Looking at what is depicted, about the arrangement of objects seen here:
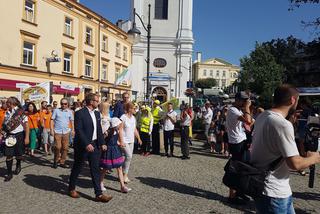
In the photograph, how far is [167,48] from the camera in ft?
177

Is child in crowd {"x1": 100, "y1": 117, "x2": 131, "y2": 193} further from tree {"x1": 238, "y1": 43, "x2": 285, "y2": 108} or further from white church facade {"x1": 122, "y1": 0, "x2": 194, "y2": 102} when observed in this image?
white church facade {"x1": 122, "y1": 0, "x2": 194, "y2": 102}

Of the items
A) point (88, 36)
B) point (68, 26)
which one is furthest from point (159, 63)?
point (68, 26)

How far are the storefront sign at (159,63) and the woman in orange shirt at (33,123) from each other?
139ft

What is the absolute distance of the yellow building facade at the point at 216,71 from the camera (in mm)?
140250

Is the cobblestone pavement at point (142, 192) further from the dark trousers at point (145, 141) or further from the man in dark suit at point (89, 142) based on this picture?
the dark trousers at point (145, 141)

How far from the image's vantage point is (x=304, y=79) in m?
74.6

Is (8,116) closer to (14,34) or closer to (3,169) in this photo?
(3,169)

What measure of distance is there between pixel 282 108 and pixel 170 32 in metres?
52.3

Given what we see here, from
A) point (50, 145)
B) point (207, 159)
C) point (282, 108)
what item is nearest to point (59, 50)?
point (50, 145)

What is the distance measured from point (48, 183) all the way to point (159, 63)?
46982 mm

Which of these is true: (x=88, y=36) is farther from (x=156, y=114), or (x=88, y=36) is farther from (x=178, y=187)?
(x=178, y=187)

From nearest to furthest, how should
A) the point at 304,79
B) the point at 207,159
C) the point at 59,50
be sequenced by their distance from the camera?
the point at 207,159, the point at 59,50, the point at 304,79

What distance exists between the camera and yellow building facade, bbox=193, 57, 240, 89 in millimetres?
140250

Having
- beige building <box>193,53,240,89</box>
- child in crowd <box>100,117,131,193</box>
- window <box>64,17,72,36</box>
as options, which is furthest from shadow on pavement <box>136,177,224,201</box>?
beige building <box>193,53,240,89</box>
